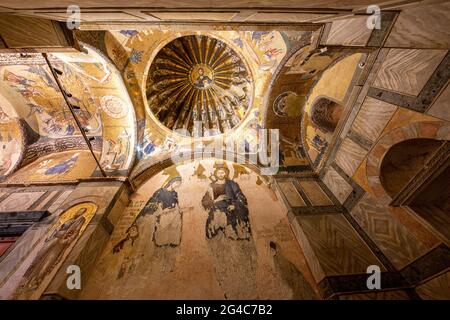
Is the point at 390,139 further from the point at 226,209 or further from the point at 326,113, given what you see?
the point at 226,209

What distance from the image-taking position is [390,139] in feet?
12.2

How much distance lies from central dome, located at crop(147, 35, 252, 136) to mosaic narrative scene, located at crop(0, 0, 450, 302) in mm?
80

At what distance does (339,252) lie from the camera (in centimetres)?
396

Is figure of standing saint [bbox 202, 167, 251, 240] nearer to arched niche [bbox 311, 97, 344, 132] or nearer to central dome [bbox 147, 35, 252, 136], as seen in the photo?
central dome [bbox 147, 35, 252, 136]

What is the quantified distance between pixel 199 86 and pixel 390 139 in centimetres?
722

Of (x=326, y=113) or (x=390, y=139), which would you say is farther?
(x=326, y=113)

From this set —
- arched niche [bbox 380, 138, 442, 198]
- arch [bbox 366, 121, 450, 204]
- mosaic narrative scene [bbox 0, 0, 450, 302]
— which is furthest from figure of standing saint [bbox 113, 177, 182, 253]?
arched niche [bbox 380, 138, 442, 198]

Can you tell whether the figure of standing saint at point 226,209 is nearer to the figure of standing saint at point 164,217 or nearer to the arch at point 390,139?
the figure of standing saint at point 164,217

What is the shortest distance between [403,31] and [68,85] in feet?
30.0

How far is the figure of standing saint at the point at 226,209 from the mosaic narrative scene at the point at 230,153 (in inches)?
1.8

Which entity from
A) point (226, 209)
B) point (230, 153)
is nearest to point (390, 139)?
point (226, 209)

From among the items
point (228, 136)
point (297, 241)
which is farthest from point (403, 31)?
point (228, 136)

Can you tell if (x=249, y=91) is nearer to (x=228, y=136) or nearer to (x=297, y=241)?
(x=228, y=136)

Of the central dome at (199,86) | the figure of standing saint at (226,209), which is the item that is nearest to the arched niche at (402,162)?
the figure of standing saint at (226,209)
